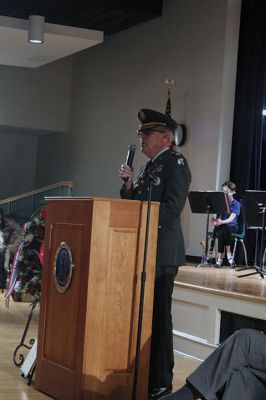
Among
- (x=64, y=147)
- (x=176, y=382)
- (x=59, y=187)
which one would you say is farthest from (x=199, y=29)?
(x=176, y=382)

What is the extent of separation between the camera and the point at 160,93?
11812 millimetres

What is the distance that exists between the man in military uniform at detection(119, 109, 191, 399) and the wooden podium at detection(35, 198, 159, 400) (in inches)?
6.2

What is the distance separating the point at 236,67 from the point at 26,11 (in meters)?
3.35

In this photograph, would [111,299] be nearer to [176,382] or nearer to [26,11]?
[176,382]

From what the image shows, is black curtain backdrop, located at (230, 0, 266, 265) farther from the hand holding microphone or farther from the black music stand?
the hand holding microphone

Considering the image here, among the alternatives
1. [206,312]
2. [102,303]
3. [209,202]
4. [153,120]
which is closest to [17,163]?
[209,202]

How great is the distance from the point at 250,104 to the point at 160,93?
7.33 feet

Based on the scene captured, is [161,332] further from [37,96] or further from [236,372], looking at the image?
[37,96]

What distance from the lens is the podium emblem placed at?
3.50m

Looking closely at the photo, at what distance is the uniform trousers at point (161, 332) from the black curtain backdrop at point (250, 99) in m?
6.44

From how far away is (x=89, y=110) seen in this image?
14.6 m

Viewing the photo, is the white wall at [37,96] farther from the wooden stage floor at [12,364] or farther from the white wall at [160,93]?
the wooden stage floor at [12,364]

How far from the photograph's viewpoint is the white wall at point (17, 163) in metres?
17.1

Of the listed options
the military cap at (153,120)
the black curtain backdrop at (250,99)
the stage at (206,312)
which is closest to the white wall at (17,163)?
the black curtain backdrop at (250,99)
